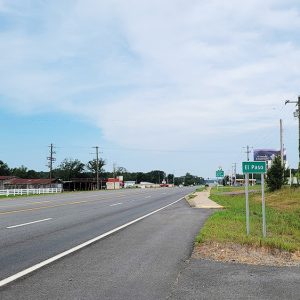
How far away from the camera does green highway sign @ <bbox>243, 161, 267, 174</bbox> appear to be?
13234mm

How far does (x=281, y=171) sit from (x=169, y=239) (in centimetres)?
3927

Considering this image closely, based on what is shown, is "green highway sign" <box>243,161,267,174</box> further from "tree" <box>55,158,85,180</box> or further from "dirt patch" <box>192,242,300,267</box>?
"tree" <box>55,158,85,180</box>

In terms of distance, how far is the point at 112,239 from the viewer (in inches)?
533

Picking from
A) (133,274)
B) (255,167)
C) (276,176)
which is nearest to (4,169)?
(276,176)

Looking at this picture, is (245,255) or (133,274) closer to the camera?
(133,274)

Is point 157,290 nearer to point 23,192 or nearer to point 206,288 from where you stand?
point 206,288

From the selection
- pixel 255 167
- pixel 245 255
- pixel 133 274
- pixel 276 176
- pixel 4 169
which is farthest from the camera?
pixel 4 169

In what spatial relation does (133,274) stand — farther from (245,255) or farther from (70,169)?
(70,169)

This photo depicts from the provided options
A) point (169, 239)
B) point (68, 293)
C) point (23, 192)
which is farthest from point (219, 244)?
point (23, 192)

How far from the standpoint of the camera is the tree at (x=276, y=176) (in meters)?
50.9

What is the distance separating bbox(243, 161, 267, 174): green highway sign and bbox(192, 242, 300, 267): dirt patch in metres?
2.29

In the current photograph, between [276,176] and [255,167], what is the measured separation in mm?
39503

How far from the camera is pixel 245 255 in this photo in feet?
34.6

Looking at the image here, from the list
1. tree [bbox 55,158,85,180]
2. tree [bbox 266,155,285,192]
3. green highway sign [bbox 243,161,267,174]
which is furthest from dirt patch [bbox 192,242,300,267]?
tree [bbox 55,158,85,180]
